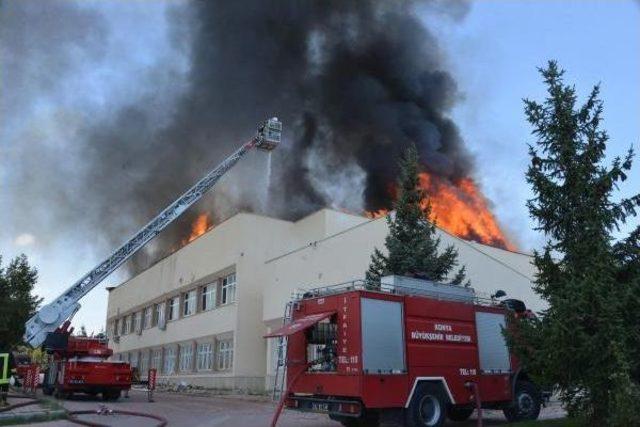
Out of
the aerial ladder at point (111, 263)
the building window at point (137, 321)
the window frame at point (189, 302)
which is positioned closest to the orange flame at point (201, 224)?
the window frame at point (189, 302)

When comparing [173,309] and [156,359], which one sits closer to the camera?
[173,309]

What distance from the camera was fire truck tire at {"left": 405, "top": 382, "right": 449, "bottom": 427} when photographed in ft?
35.3

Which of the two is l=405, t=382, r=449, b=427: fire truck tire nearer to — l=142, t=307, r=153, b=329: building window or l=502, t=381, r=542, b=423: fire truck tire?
l=502, t=381, r=542, b=423: fire truck tire

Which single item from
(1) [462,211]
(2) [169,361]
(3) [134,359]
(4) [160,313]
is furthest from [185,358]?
(1) [462,211]

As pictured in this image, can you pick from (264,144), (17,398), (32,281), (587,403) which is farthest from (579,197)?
(32,281)

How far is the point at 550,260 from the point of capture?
34.2 feet

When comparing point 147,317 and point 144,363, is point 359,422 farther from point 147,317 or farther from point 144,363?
point 147,317

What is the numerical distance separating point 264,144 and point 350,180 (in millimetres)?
13726

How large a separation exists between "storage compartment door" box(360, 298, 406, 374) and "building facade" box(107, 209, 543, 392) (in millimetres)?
14262

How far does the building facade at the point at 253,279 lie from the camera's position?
26.3 m

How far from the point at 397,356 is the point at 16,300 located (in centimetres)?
3516

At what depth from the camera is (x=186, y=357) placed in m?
36.3

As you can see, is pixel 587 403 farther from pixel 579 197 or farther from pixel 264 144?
pixel 264 144

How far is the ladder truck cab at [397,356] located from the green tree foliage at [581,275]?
1.65m
